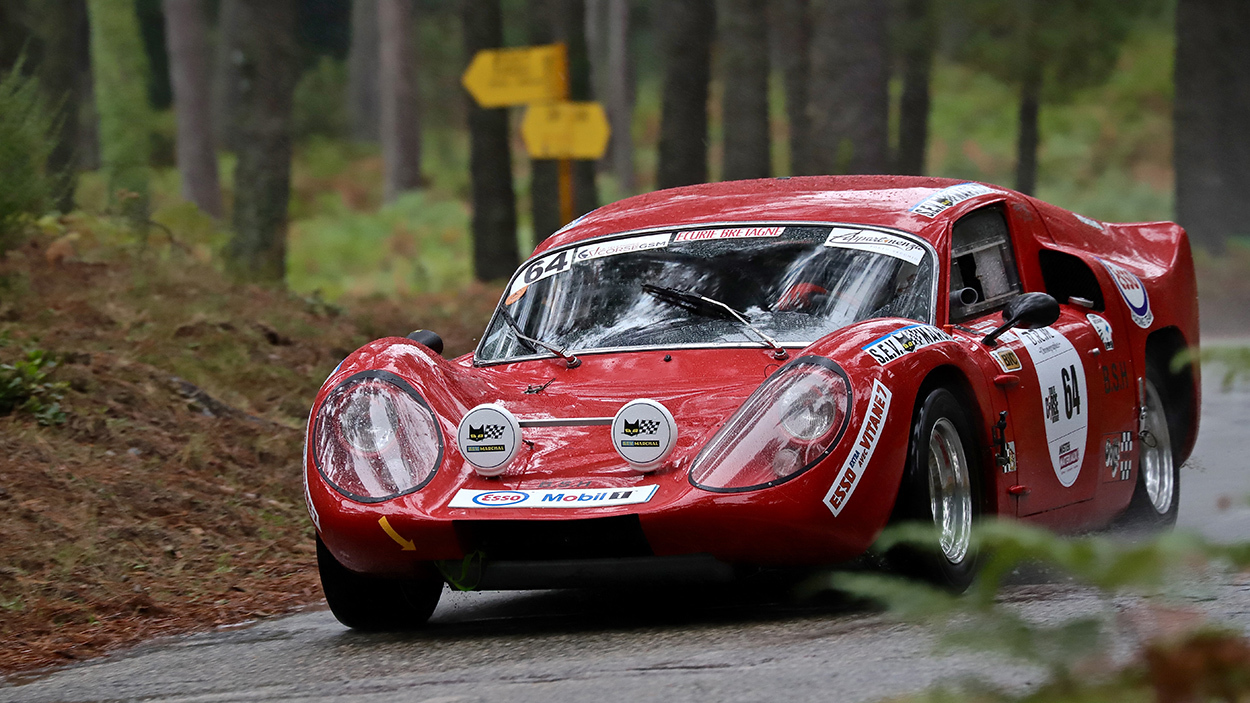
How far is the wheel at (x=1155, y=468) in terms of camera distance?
705cm

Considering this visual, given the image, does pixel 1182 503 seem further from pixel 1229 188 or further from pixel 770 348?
pixel 1229 188

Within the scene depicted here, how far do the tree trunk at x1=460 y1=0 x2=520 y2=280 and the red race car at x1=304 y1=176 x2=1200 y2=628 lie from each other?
39.3 feet

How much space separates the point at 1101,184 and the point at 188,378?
3659cm

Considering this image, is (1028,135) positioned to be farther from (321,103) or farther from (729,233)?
(321,103)

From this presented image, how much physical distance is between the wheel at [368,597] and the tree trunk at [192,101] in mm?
26565

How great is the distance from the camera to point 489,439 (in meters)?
5.01

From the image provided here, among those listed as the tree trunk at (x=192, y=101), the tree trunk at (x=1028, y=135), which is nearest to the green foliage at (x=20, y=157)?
the tree trunk at (x=192, y=101)

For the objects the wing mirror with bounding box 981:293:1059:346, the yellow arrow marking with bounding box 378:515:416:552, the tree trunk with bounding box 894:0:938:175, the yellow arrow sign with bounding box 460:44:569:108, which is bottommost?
the tree trunk with bounding box 894:0:938:175

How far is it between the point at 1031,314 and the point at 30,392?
5070mm

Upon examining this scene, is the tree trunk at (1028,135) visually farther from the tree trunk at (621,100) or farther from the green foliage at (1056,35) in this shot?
the tree trunk at (621,100)

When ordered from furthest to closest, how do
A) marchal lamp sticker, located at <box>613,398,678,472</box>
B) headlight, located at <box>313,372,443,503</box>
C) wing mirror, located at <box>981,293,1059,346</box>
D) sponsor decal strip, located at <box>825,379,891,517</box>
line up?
wing mirror, located at <box>981,293,1059,346</box>, headlight, located at <box>313,372,443,503</box>, marchal lamp sticker, located at <box>613,398,678,472</box>, sponsor decal strip, located at <box>825,379,891,517</box>

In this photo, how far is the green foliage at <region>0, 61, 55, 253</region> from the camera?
1004cm

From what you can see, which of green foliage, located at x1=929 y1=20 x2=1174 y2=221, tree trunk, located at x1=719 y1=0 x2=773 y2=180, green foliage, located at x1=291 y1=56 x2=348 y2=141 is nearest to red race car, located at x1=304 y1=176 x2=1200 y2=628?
tree trunk, located at x1=719 y1=0 x2=773 y2=180

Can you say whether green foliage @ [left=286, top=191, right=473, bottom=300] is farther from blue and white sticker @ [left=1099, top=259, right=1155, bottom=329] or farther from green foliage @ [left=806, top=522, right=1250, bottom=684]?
green foliage @ [left=806, top=522, right=1250, bottom=684]
